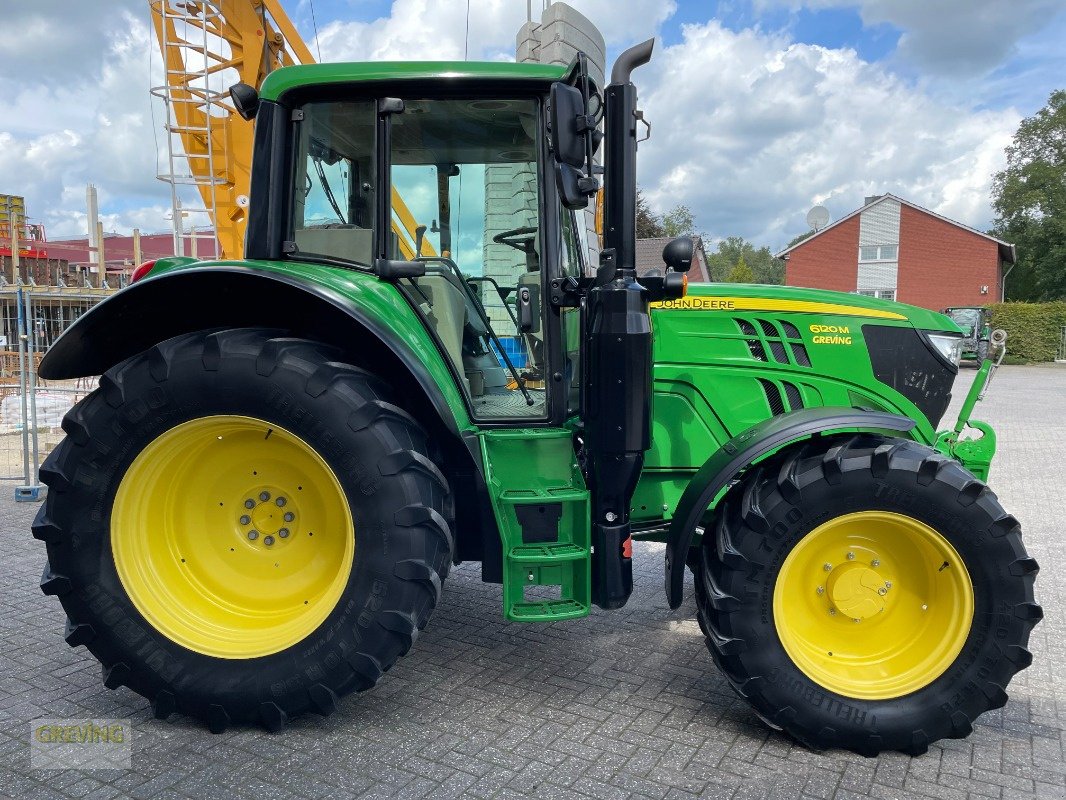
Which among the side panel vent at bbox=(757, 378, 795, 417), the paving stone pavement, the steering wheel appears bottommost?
the paving stone pavement

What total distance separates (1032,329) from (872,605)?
29.7 meters

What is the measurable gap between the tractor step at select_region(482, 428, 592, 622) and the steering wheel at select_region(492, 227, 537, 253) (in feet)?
2.41

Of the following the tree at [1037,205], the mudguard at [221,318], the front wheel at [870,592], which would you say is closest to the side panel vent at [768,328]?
the front wheel at [870,592]

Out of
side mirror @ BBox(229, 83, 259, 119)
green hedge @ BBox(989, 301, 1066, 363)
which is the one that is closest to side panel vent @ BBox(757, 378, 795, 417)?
side mirror @ BBox(229, 83, 259, 119)

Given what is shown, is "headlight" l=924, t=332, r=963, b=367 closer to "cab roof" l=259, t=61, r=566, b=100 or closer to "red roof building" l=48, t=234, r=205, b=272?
"cab roof" l=259, t=61, r=566, b=100

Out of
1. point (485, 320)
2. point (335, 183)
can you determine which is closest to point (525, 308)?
point (485, 320)

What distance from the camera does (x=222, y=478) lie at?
10.5ft

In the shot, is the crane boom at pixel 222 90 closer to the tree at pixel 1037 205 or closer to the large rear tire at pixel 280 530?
the large rear tire at pixel 280 530

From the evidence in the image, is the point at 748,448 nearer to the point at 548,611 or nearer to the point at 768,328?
the point at 768,328

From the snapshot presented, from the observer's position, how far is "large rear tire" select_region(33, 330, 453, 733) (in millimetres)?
2828

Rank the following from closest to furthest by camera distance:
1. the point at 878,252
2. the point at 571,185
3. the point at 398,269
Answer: the point at 571,185 → the point at 398,269 → the point at 878,252

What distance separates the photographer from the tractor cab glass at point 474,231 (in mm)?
3162

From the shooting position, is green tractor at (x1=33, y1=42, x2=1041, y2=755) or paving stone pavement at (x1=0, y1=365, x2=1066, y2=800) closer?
paving stone pavement at (x1=0, y1=365, x2=1066, y2=800)

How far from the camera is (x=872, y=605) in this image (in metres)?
2.97
